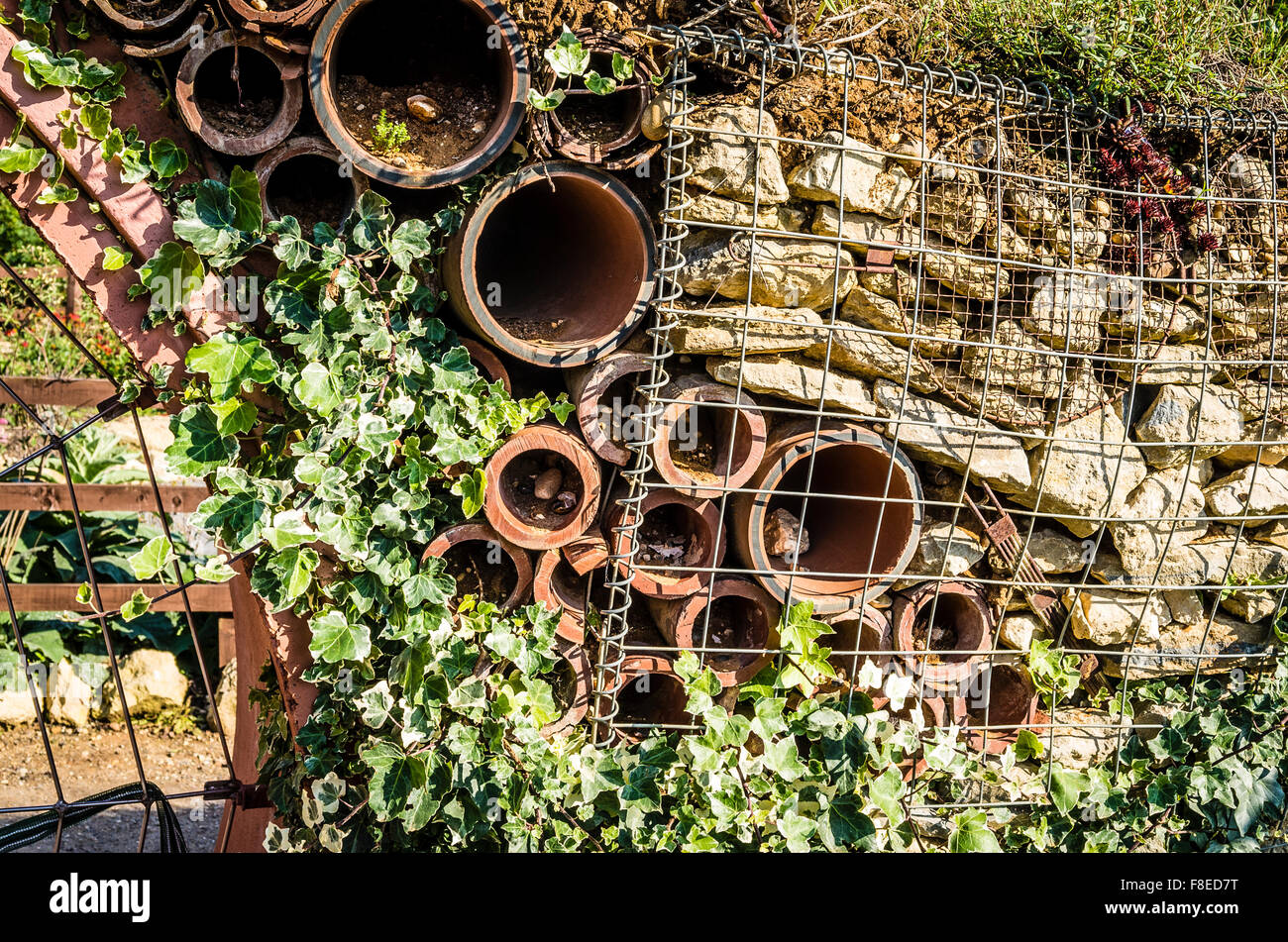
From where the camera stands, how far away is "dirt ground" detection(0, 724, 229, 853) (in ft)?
13.4

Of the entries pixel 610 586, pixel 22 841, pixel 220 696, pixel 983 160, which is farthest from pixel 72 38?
pixel 220 696

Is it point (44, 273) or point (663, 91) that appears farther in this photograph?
point (44, 273)

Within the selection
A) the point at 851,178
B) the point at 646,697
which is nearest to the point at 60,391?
the point at 646,697

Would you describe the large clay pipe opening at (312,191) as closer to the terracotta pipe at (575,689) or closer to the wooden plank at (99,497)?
the terracotta pipe at (575,689)

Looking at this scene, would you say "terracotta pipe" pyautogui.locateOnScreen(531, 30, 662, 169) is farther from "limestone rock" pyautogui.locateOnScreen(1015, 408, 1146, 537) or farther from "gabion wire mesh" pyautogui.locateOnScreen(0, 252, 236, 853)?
"limestone rock" pyautogui.locateOnScreen(1015, 408, 1146, 537)

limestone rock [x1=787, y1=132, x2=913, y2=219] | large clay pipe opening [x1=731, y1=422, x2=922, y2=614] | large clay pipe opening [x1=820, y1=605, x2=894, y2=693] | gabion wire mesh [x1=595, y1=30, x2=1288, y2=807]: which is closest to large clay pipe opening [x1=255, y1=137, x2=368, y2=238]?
gabion wire mesh [x1=595, y1=30, x2=1288, y2=807]

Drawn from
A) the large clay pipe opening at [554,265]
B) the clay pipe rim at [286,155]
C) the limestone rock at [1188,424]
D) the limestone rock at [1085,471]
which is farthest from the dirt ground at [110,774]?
the limestone rock at [1188,424]

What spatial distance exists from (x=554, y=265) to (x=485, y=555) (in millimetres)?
766

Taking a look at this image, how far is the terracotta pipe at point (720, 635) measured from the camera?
2078 millimetres

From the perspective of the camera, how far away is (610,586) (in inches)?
79.0

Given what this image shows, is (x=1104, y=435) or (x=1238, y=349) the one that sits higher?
(x=1238, y=349)

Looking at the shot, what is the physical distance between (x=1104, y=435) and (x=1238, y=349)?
50 cm

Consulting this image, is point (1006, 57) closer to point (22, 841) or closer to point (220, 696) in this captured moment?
point (22, 841)
